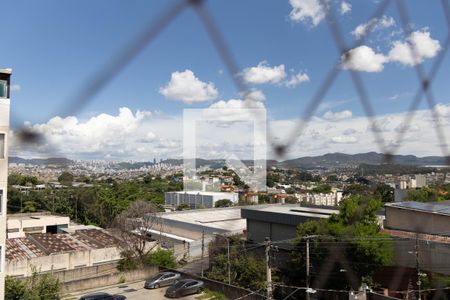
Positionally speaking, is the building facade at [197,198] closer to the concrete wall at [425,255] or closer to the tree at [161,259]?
the tree at [161,259]

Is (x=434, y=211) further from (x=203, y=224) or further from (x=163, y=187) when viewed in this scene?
(x=163, y=187)

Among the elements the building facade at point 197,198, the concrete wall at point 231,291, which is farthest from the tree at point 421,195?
the building facade at point 197,198

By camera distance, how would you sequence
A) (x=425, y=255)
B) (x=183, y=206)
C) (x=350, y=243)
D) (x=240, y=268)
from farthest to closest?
(x=183, y=206) → (x=240, y=268) → (x=425, y=255) → (x=350, y=243)

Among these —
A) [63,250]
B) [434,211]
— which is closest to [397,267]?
[434,211]

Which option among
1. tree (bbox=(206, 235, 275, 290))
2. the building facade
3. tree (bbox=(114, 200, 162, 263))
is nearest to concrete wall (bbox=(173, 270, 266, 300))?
tree (bbox=(206, 235, 275, 290))

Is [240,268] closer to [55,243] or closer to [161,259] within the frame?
[161,259]

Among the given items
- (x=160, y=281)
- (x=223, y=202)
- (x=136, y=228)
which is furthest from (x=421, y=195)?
(x=223, y=202)

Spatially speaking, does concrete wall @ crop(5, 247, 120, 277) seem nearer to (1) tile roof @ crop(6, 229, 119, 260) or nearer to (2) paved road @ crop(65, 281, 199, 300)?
(1) tile roof @ crop(6, 229, 119, 260)
